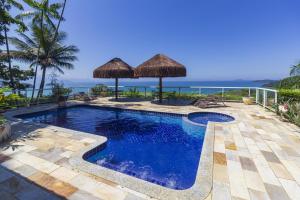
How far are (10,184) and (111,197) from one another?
1.62 m

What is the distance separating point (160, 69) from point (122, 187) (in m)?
7.62

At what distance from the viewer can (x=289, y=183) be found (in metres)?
2.38

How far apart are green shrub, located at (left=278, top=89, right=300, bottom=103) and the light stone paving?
2.55 m

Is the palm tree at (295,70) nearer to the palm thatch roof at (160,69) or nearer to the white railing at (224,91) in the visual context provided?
the white railing at (224,91)

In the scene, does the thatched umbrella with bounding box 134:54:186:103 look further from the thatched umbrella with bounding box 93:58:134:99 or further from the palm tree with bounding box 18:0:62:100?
the palm tree with bounding box 18:0:62:100

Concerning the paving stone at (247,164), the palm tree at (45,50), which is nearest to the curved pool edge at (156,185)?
the paving stone at (247,164)

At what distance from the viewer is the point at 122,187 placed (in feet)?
7.77

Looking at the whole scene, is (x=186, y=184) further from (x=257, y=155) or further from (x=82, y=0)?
(x=82, y=0)

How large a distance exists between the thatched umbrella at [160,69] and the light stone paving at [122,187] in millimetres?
5400

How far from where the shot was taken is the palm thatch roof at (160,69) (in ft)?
30.5

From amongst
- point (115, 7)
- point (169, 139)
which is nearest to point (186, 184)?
point (169, 139)

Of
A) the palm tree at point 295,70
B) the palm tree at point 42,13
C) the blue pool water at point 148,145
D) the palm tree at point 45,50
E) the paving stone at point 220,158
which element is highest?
the palm tree at point 42,13

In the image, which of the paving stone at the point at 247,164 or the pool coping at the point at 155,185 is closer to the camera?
the pool coping at the point at 155,185

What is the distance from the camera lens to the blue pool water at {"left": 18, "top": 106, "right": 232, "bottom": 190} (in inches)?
129
